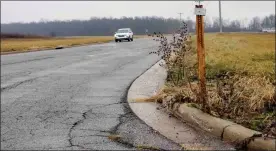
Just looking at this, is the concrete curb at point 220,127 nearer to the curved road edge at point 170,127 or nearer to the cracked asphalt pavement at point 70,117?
the curved road edge at point 170,127

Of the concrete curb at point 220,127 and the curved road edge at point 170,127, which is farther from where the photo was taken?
the curved road edge at point 170,127

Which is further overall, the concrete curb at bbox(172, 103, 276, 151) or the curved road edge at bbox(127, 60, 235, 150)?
the curved road edge at bbox(127, 60, 235, 150)

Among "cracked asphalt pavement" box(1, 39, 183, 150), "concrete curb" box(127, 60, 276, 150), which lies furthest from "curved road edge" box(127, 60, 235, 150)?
"cracked asphalt pavement" box(1, 39, 183, 150)

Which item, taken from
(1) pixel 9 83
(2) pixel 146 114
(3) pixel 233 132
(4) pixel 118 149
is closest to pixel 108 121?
(2) pixel 146 114

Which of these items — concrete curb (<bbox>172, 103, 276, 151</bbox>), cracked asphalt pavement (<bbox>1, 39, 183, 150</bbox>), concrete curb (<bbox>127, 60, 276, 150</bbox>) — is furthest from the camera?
cracked asphalt pavement (<bbox>1, 39, 183, 150</bbox>)

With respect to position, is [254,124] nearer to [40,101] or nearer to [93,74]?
[40,101]

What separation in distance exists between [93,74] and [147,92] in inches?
161

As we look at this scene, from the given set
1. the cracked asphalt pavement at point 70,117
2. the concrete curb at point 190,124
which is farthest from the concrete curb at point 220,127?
the cracked asphalt pavement at point 70,117

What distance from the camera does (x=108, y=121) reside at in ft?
20.4

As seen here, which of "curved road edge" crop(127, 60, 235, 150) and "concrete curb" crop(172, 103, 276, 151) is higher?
"concrete curb" crop(172, 103, 276, 151)

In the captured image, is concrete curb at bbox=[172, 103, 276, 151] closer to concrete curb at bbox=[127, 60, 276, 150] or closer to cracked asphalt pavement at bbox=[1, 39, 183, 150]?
concrete curb at bbox=[127, 60, 276, 150]

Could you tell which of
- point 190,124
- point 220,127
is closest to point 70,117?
point 190,124

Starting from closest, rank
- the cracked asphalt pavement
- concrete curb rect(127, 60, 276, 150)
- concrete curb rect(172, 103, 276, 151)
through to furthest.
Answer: concrete curb rect(172, 103, 276, 151) < concrete curb rect(127, 60, 276, 150) < the cracked asphalt pavement

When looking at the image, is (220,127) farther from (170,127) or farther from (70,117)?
(70,117)
